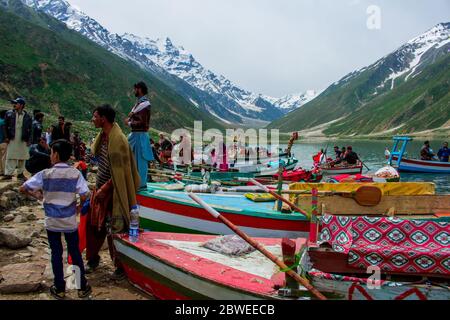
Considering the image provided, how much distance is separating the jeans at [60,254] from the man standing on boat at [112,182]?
0.60 metres

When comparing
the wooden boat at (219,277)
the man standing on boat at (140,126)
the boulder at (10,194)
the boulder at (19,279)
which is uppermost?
the man standing on boat at (140,126)

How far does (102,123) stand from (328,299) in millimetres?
3992

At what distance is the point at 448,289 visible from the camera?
14.0 ft

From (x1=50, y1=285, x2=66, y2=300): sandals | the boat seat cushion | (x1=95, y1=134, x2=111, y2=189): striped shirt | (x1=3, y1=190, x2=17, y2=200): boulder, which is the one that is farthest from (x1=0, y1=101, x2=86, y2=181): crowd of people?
the boat seat cushion

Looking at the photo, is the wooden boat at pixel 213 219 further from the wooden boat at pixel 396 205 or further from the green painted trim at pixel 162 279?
the green painted trim at pixel 162 279

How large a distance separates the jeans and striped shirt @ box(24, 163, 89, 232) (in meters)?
0.14

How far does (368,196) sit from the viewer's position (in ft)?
26.1

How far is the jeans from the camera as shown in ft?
17.4

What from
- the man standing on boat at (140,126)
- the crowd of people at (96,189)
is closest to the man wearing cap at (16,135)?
the man standing on boat at (140,126)

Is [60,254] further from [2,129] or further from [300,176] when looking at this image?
[300,176]

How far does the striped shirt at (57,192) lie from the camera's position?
5215mm

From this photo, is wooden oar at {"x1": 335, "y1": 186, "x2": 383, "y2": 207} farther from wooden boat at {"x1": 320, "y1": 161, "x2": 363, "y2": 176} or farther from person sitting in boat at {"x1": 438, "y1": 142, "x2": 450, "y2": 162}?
person sitting in boat at {"x1": 438, "y1": 142, "x2": 450, "y2": 162}
